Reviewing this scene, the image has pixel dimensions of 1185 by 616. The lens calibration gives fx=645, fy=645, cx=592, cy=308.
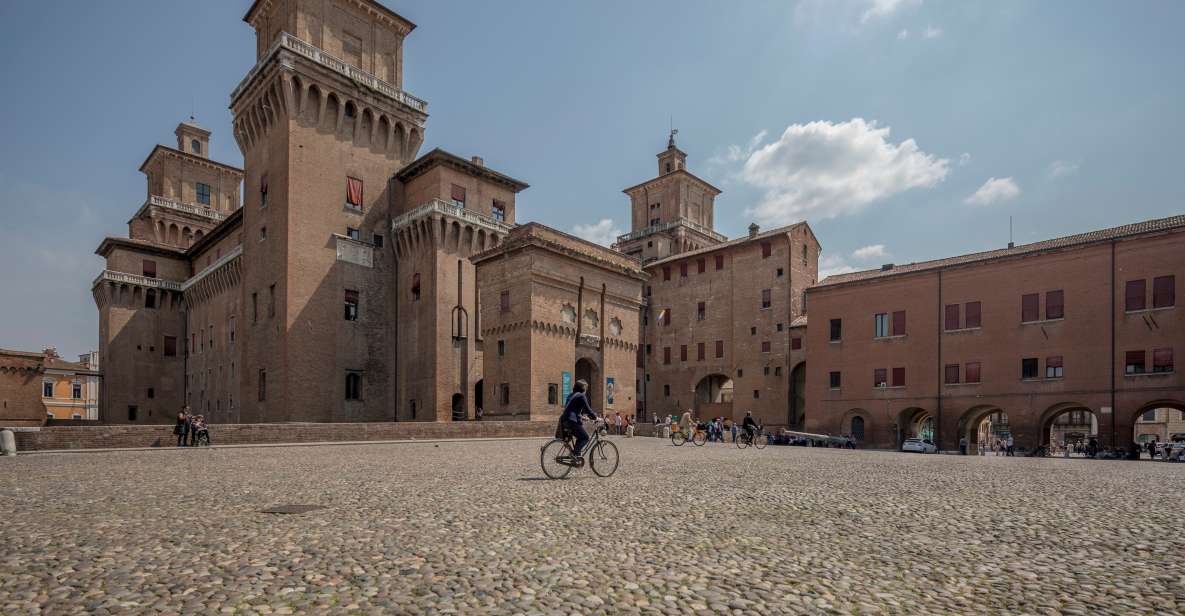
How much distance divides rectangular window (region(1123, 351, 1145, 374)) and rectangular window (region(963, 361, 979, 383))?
248 inches

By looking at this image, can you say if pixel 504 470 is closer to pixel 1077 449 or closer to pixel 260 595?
pixel 260 595

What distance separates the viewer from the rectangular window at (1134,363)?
99.7ft

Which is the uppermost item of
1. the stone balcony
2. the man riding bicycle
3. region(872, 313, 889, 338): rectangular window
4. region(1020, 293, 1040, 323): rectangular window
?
the stone balcony

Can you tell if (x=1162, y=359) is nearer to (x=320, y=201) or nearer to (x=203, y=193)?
(x=320, y=201)

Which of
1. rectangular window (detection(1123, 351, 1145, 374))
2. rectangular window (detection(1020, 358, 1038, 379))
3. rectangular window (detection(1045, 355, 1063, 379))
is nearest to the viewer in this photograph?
rectangular window (detection(1123, 351, 1145, 374))

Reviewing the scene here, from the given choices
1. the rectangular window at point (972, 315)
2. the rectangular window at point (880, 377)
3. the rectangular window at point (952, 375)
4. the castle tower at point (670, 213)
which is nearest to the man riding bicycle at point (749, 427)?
the rectangular window at point (880, 377)

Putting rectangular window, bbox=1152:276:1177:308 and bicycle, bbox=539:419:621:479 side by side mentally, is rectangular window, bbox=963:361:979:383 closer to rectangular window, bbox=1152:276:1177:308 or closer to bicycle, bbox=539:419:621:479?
rectangular window, bbox=1152:276:1177:308

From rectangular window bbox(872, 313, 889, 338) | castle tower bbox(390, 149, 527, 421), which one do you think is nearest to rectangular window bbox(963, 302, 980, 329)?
rectangular window bbox(872, 313, 889, 338)

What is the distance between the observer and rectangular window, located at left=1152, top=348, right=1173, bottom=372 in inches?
1168

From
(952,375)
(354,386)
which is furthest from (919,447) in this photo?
(354,386)

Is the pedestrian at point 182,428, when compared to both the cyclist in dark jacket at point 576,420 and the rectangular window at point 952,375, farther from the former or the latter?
the rectangular window at point 952,375

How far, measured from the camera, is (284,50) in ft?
122

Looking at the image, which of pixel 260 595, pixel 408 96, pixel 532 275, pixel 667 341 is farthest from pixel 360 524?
pixel 667 341

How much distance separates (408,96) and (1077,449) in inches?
A: 1899
